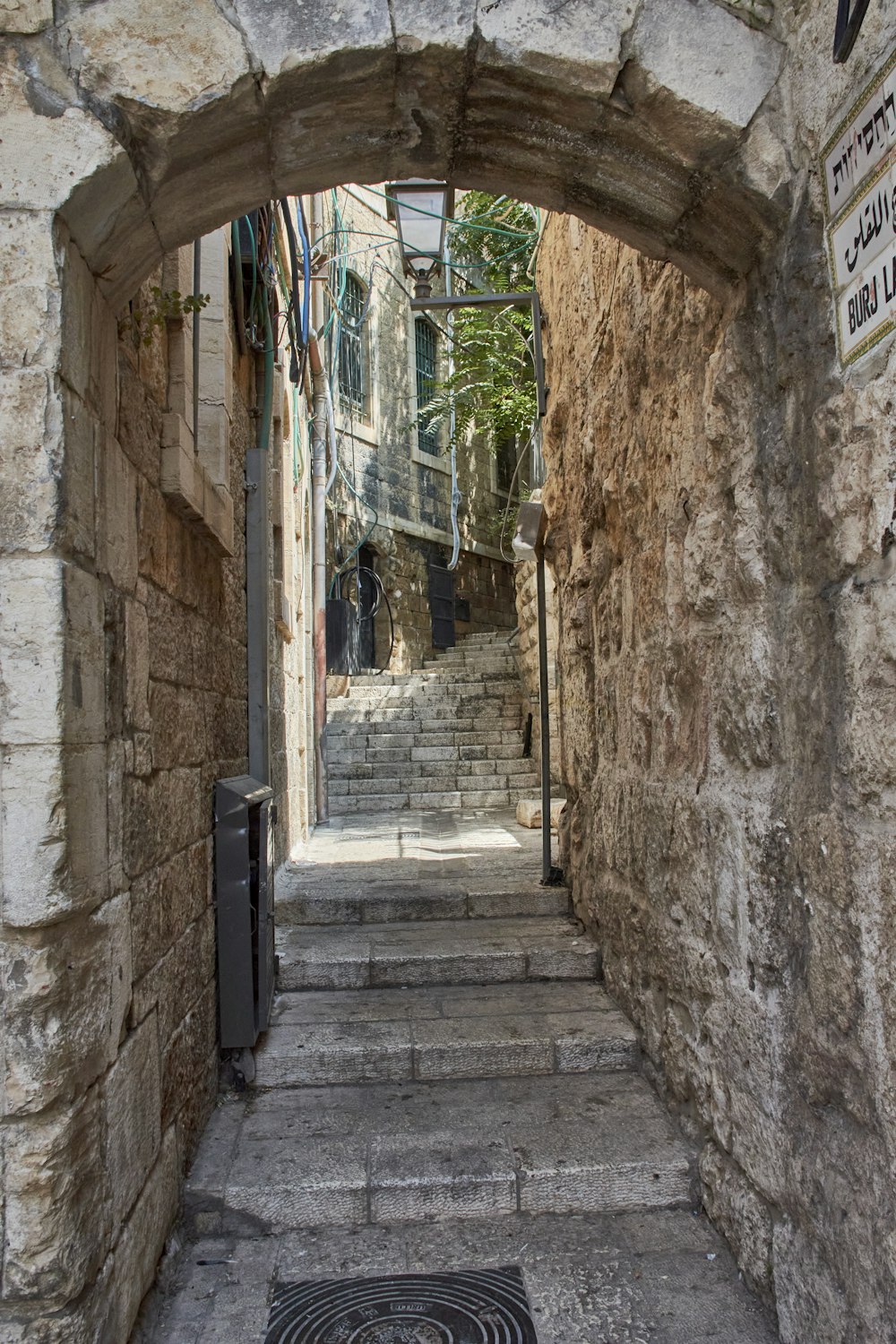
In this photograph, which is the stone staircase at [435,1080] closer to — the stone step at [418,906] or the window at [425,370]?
the stone step at [418,906]

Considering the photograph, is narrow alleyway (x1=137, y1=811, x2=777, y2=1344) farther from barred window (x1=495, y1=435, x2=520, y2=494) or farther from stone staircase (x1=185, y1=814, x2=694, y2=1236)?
barred window (x1=495, y1=435, x2=520, y2=494)

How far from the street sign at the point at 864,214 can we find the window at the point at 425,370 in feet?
47.4

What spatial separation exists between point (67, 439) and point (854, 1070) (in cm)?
176

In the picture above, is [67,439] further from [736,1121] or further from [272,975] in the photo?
[272,975]

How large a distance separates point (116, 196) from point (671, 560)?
5.46 feet

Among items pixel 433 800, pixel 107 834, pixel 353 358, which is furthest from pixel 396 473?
pixel 107 834

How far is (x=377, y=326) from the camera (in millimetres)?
15195

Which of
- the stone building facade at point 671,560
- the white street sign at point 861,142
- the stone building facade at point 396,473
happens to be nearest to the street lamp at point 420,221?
the stone building facade at point 671,560

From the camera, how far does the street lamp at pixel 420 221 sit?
416 centimetres

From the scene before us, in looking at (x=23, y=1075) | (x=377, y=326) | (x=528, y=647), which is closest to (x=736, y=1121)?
(x=23, y=1075)

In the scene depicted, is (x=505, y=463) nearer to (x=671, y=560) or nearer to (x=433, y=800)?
(x=433, y=800)

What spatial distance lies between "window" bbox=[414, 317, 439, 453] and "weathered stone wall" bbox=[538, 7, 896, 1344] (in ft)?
43.3

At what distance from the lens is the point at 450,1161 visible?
2.66m

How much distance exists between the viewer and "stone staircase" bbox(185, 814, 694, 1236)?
2.57 m
